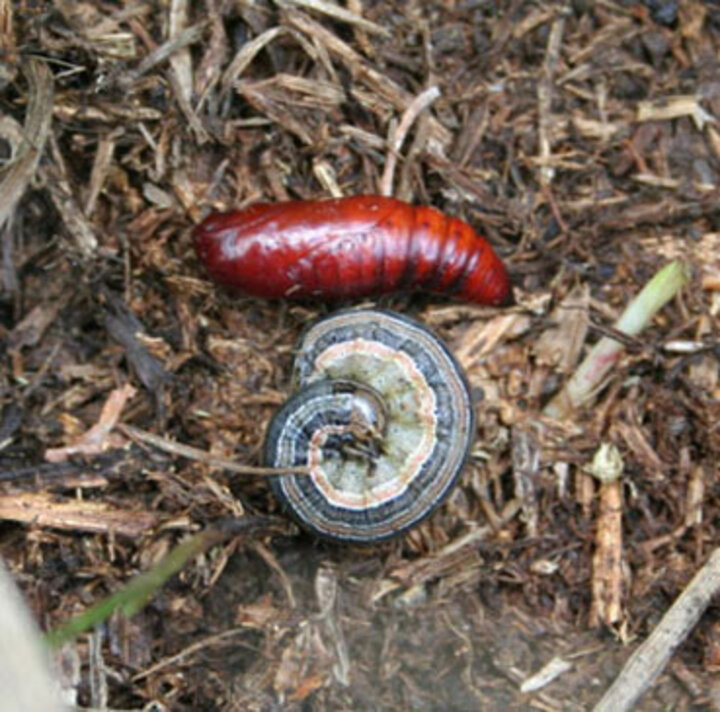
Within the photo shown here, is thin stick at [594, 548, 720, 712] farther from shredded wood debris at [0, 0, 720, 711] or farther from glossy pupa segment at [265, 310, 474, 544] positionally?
glossy pupa segment at [265, 310, 474, 544]

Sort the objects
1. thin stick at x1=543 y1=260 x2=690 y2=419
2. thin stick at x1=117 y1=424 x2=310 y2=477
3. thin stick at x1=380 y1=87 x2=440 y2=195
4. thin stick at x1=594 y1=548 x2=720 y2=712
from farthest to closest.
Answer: thin stick at x1=380 y1=87 x2=440 y2=195, thin stick at x1=543 y1=260 x2=690 y2=419, thin stick at x1=117 y1=424 x2=310 y2=477, thin stick at x1=594 y1=548 x2=720 y2=712

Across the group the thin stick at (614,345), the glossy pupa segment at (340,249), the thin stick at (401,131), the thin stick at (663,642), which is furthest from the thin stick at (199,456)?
the thin stick at (663,642)

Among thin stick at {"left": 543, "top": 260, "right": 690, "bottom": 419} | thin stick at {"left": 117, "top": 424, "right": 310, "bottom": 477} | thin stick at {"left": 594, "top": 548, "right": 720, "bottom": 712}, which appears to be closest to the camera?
thin stick at {"left": 594, "top": 548, "right": 720, "bottom": 712}

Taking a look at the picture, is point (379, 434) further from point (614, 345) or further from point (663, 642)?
point (663, 642)

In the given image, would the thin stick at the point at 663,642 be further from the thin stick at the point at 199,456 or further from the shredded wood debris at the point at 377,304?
the thin stick at the point at 199,456

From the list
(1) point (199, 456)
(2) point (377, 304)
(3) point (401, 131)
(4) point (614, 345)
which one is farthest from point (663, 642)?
(3) point (401, 131)

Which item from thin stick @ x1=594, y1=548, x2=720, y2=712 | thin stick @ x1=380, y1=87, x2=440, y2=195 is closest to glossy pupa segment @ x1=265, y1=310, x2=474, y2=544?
thin stick @ x1=380, y1=87, x2=440, y2=195

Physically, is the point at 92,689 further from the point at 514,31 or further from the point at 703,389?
Result: the point at 514,31

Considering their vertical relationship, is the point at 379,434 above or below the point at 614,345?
below
